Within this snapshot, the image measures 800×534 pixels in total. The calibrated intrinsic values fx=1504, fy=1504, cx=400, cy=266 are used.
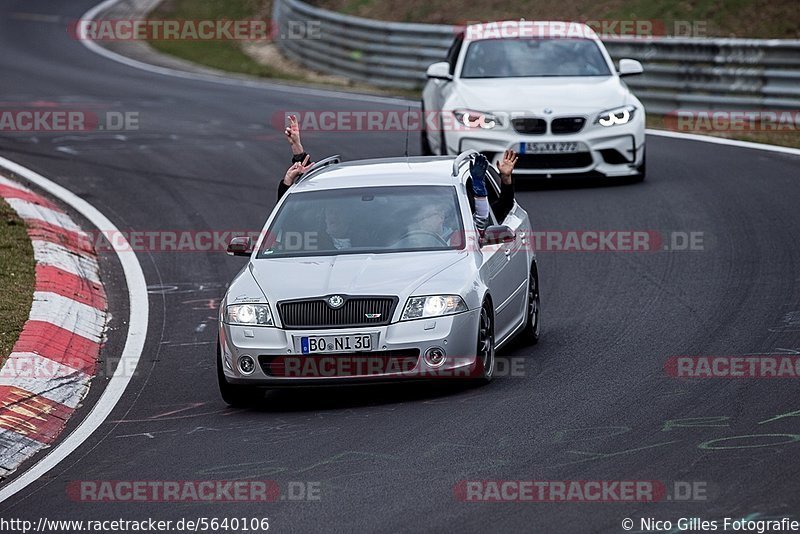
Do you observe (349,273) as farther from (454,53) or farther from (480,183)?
(454,53)

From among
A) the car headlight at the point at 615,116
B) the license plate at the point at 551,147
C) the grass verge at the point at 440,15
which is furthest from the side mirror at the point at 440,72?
the grass verge at the point at 440,15

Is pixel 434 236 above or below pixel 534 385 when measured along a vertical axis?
above

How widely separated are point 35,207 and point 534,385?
7.78 meters

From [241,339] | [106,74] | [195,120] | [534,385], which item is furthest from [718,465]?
[106,74]

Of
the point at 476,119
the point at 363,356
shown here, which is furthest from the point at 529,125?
the point at 363,356

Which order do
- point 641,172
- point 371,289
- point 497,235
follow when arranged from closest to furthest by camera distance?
point 371,289 < point 497,235 < point 641,172

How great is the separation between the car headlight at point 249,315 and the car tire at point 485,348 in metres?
1.35

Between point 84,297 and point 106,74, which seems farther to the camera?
point 106,74

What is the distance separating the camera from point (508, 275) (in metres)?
10.6

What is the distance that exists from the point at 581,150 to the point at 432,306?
8.02m

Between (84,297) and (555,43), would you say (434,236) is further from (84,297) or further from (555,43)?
(555,43)

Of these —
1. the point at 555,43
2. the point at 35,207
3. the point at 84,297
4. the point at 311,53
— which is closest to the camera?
the point at 84,297

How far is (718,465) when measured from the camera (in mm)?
7449

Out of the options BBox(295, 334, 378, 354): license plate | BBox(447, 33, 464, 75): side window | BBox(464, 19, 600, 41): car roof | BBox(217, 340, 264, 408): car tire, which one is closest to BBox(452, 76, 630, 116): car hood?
BBox(447, 33, 464, 75): side window
